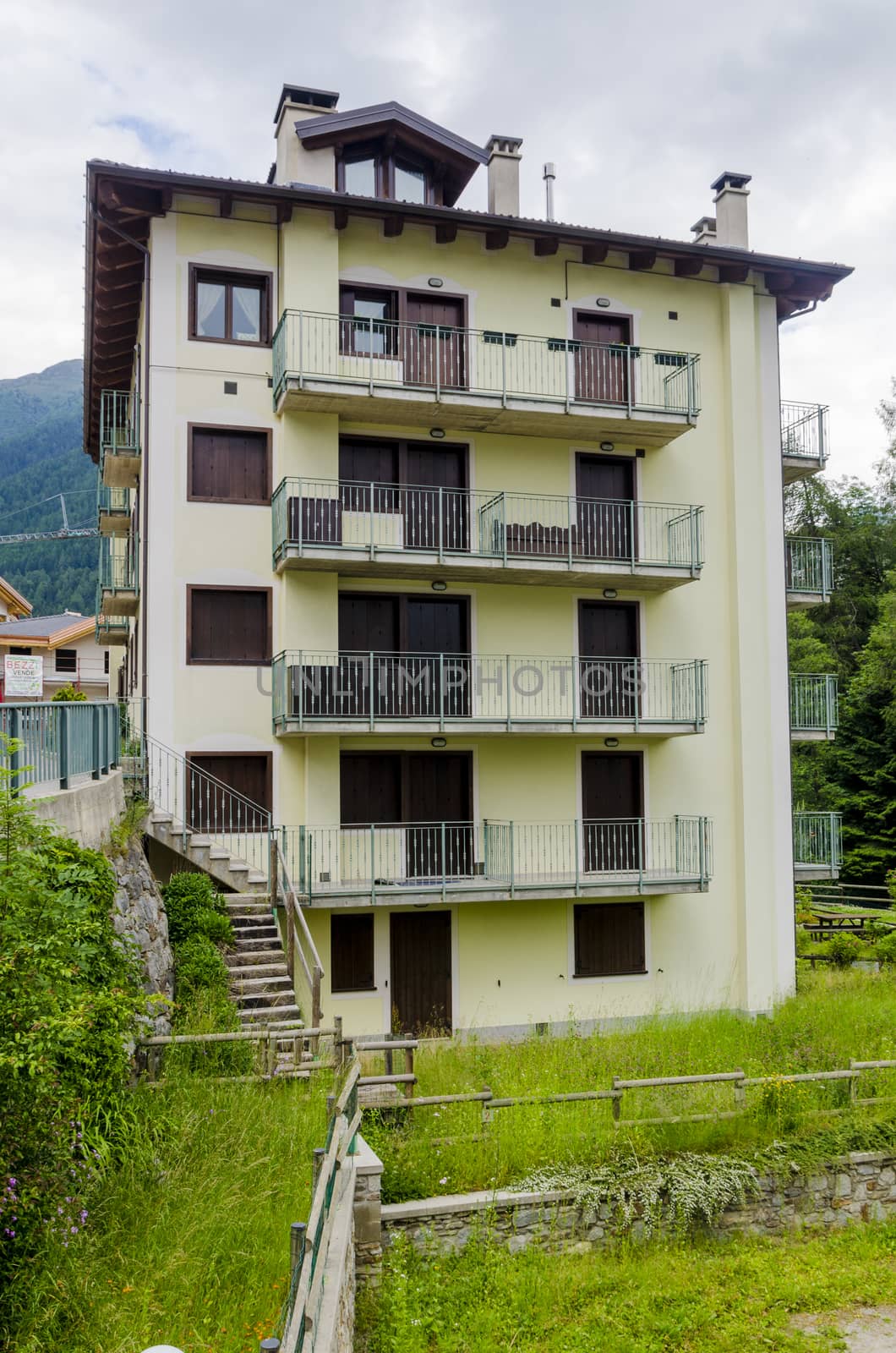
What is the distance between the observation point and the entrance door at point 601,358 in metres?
20.4

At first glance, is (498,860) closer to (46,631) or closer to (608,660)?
(608,660)

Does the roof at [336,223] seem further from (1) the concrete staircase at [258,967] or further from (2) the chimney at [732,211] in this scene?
(1) the concrete staircase at [258,967]

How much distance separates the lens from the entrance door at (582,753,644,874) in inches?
784

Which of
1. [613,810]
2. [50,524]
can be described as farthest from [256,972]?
[50,524]

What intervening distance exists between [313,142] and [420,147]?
215cm

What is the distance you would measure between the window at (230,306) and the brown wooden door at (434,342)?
256 centimetres

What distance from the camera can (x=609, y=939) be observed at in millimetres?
20094

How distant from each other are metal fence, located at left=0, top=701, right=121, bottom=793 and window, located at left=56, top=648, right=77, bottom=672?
5374 cm

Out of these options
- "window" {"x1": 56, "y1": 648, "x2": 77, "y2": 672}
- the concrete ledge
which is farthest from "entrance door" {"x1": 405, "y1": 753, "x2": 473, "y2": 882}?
"window" {"x1": 56, "y1": 648, "x2": 77, "y2": 672}

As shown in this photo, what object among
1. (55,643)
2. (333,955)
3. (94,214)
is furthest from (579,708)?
(55,643)

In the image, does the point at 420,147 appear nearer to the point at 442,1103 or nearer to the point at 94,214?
the point at 94,214

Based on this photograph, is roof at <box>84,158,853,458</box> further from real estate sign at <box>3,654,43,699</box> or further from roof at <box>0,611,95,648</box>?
roof at <box>0,611,95,648</box>

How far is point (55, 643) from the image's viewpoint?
62.9 metres

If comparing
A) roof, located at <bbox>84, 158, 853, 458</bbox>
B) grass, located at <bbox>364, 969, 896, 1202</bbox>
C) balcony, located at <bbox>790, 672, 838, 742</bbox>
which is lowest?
grass, located at <bbox>364, 969, 896, 1202</bbox>
